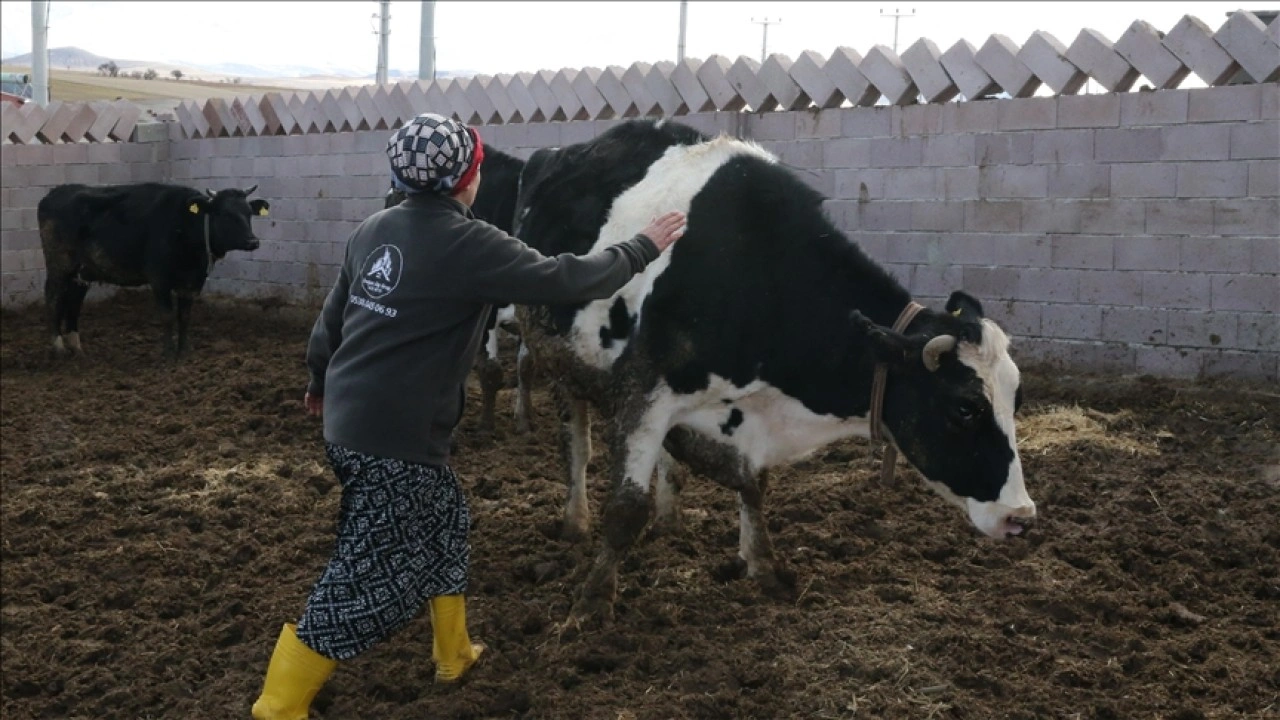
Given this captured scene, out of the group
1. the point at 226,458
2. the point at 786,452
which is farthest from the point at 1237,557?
the point at 226,458

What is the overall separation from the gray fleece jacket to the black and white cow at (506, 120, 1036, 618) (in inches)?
29.0

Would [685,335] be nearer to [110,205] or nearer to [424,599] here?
[424,599]

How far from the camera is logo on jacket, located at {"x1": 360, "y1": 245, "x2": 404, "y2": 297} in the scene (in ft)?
12.3

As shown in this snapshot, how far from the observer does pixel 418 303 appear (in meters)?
3.75

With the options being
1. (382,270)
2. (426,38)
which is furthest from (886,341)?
(426,38)

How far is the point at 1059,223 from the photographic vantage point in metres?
7.87

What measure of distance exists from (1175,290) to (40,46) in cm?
1795

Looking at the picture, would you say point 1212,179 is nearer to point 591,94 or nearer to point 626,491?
point 626,491

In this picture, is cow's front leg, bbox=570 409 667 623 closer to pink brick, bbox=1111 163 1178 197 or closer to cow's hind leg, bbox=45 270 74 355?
pink brick, bbox=1111 163 1178 197

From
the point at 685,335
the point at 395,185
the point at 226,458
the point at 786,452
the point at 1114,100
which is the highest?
the point at 1114,100

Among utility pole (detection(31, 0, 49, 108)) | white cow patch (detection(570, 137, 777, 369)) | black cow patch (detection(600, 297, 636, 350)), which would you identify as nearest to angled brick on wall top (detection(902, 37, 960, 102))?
white cow patch (detection(570, 137, 777, 369))

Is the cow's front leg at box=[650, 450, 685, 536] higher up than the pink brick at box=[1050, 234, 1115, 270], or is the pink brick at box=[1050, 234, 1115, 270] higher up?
the pink brick at box=[1050, 234, 1115, 270]

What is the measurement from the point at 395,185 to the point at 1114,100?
5165 mm

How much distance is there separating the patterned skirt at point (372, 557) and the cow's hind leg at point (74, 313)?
8179mm
